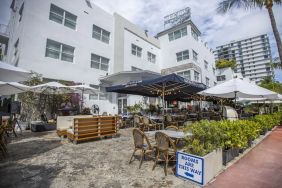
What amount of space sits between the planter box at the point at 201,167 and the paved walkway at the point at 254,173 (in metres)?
0.15

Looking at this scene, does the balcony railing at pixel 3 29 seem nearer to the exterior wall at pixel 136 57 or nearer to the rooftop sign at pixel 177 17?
the exterior wall at pixel 136 57

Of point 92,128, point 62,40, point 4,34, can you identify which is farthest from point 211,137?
point 4,34

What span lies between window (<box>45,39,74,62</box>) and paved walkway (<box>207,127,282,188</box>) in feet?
44.8

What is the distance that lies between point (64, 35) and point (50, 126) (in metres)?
7.86

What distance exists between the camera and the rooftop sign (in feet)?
79.2

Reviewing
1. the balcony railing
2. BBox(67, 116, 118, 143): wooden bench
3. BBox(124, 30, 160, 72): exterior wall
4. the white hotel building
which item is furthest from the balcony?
BBox(67, 116, 118, 143): wooden bench

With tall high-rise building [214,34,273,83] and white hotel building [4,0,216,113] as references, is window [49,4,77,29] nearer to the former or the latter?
white hotel building [4,0,216,113]

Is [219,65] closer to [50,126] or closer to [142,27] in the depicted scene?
[142,27]

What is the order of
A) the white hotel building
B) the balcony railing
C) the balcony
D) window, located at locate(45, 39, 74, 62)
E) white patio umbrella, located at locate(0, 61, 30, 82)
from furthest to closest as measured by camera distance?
the balcony railing, the balcony, window, located at locate(45, 39, 74, 62), the white hotel building, white patio umbrella, located at locate(0, 61, 30, 82)

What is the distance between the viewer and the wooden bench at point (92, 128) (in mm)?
6508

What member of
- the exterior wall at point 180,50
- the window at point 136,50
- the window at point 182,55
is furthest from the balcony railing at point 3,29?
the window at point 182,55

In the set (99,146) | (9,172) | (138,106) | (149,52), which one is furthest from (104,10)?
(9,172)

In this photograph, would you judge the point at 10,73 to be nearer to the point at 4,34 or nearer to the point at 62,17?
the point at 62,17

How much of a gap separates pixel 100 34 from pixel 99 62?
10.0 feet
